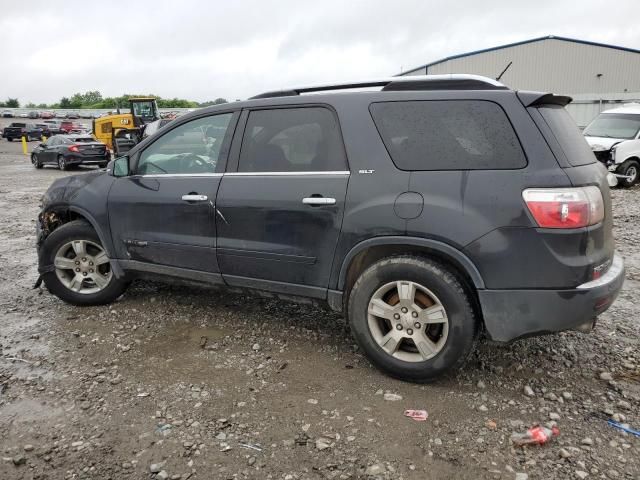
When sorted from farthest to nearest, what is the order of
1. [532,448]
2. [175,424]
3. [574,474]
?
[175,424] → [532,448] → [574,474]

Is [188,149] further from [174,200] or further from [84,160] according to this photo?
[84,160]

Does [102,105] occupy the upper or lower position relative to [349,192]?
upper

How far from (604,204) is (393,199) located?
4.05 feet

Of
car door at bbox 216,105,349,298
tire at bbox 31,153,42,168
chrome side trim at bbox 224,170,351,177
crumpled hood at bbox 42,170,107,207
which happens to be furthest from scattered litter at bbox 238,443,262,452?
tire at bbox 31,153,42,168

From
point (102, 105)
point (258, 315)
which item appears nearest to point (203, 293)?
point (258, 315)

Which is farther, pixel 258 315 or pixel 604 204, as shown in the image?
pixel 258 315

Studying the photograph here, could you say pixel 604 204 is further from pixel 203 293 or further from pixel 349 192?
pixel 203 293

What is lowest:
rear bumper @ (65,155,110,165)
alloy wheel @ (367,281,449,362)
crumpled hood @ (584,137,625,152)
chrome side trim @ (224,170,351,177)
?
alloy wheel @ (367,281,449,362)

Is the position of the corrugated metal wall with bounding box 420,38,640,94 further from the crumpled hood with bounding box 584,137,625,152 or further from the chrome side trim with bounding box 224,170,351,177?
the chrome side trim with bounding box 224,170,351,177

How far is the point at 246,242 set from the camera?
11.7ft

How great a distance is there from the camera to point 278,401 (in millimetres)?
3000

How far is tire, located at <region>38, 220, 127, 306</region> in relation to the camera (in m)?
4.42

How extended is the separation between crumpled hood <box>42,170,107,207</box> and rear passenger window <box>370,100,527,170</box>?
2726 millimetres

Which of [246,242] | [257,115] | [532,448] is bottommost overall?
[532,448]
